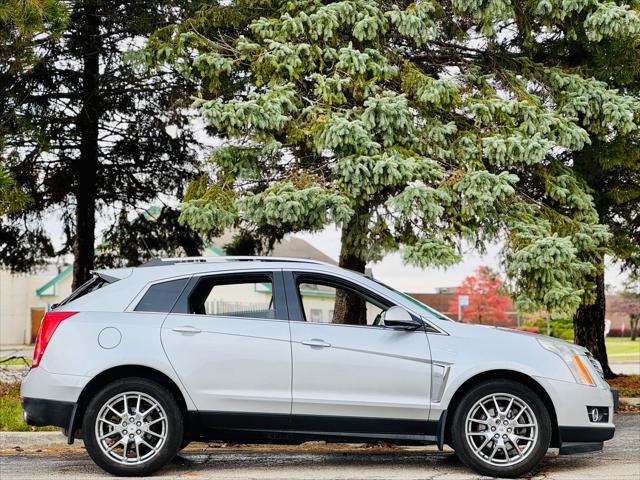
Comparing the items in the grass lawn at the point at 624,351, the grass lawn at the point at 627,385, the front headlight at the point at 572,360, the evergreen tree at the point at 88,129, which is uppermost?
the evergreen tree at the point at 88,129

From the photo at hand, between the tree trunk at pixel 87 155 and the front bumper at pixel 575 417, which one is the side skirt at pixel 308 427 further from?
the tree trunk at pixel 87 155

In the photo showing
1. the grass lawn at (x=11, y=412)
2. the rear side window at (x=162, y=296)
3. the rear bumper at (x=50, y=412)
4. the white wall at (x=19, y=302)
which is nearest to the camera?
the rear bumper at (x=50, y=412)

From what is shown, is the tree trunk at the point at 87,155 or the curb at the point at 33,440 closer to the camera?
the curb at the point at 33,440

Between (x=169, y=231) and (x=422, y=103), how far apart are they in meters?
8.25

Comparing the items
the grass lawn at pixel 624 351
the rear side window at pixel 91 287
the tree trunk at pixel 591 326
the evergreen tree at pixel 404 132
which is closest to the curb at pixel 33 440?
the rear side window at pixel 91 287

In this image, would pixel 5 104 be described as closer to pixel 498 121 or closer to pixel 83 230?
pixel 83 230

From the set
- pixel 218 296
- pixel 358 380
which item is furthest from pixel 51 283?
pixel 358 380

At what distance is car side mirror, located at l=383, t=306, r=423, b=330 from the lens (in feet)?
22.5

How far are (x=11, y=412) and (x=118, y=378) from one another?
4621 millimetres

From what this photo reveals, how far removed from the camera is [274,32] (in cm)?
1148

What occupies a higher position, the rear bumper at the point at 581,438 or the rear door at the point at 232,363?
the rear door at the point at 232,363

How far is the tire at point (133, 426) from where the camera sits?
682 centimetres

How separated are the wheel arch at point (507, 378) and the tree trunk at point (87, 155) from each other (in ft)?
34.4

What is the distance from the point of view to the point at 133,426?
22.4 ft
